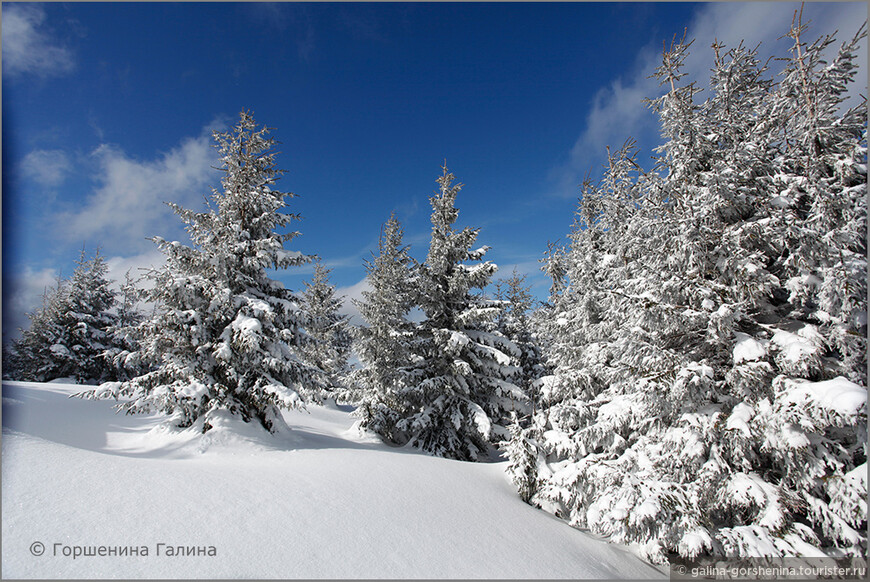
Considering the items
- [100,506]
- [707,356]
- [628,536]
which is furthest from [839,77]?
[100,506]

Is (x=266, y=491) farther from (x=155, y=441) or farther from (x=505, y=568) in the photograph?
(x=155, y=441)

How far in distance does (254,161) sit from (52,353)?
78.7 feet

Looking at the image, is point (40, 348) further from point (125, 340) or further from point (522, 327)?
point (522, 327)

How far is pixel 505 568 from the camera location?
20.1 ft

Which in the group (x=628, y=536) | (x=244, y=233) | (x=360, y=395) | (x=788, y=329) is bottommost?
(x=628, y=536)

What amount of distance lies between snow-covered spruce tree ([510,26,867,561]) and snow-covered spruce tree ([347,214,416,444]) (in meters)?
7.95

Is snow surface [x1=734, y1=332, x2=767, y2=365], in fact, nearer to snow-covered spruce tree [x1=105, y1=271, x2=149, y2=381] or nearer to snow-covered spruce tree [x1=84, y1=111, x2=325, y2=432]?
snow-covered spruce tree [x1=84, y1=111, x2=325, y2=432]

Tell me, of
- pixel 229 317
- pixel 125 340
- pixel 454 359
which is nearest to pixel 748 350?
pixel 454 359

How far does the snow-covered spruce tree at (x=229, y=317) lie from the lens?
1064cm

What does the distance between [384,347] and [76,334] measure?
75.7 ft

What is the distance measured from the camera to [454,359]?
52.0 ft

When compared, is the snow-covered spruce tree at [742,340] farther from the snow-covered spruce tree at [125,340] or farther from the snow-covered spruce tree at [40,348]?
the snow-covered spruce tree at [40,348]

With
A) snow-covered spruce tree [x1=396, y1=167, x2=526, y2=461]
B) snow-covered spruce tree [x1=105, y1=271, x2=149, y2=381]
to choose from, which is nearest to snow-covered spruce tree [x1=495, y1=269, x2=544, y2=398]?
snow-covered spruce tree [x1=396, y1=167, x2=526, y2=461]

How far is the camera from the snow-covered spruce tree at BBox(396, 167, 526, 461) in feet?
51.4
